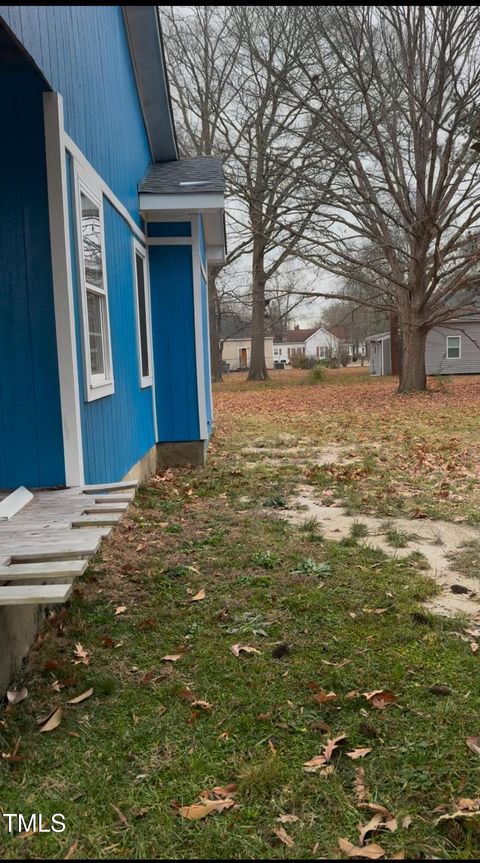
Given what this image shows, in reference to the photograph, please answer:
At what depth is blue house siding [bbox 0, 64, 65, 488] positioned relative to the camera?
3.97 m

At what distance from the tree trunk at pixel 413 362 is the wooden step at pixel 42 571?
61.7 feet

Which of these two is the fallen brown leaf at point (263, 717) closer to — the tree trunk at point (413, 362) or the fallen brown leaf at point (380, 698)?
the fallen brown leaf at point (380, 698)

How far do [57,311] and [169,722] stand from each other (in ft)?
8.18

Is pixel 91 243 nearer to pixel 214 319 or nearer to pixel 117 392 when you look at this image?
pixel 117 392

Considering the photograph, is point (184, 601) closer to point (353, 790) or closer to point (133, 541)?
point (133, 541)

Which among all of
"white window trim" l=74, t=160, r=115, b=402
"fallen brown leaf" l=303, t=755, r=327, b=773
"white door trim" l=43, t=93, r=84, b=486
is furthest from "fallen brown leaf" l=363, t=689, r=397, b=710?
"white window trim" l=74, t=160, r=115, b=402

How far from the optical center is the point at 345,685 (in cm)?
303

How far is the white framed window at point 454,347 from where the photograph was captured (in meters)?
32.9

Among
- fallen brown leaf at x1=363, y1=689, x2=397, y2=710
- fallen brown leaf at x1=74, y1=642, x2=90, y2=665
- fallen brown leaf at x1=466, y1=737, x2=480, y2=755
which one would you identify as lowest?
fallen brown leaf at x1=466, y1=737, x2=480, y2=755

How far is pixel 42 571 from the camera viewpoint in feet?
8.64

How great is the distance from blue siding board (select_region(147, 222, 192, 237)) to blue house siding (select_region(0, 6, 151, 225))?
588mm

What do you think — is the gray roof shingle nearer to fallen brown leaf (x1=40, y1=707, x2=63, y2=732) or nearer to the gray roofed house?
fallen brown leaf (x1=40, y1=707, x2=63, y2=732)

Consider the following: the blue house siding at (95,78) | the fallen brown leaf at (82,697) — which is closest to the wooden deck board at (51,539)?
the fallen brown leaf at (82,697)

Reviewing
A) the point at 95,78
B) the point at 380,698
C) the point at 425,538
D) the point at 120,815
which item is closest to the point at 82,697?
the point at 120,815
